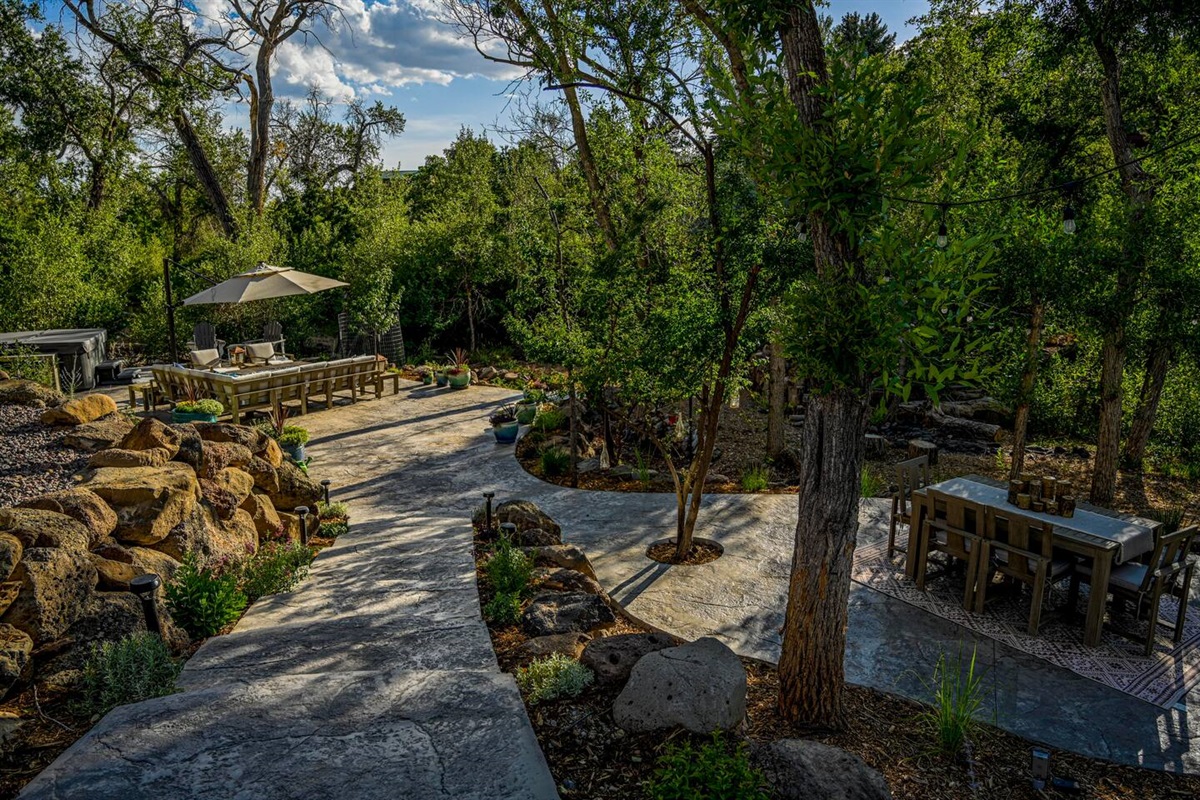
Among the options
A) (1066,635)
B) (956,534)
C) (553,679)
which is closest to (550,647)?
(553,679)

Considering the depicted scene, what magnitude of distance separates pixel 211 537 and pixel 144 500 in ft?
2.01

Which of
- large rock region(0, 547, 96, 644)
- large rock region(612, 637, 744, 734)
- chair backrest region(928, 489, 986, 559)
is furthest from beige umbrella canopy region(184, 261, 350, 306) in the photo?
chair backrest region(928, 489, 986, 559)

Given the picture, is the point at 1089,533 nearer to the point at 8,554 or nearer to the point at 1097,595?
the point at 1097,595

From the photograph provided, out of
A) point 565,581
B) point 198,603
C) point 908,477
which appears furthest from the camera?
point 908,477

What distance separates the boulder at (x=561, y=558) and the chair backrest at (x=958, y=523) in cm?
293

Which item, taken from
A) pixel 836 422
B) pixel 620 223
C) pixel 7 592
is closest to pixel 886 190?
pixel 836 422

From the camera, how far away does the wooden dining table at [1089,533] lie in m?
4.90

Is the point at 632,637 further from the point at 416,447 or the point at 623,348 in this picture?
the point at 416,447

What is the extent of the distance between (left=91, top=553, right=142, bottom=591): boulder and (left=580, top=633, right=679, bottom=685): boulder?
2833 mm

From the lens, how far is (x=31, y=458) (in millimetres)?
5789

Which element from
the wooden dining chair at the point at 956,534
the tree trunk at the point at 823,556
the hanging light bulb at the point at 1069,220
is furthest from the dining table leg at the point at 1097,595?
the hanging light bulb at the point at 1069,220

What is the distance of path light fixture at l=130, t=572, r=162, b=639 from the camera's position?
3.72m

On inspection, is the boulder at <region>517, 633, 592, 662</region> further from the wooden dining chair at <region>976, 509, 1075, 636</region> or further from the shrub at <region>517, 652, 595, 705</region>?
the wooden dining chair at <region>976, 509, 1075, 636</region>

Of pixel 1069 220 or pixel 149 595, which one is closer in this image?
pixel 149 595
